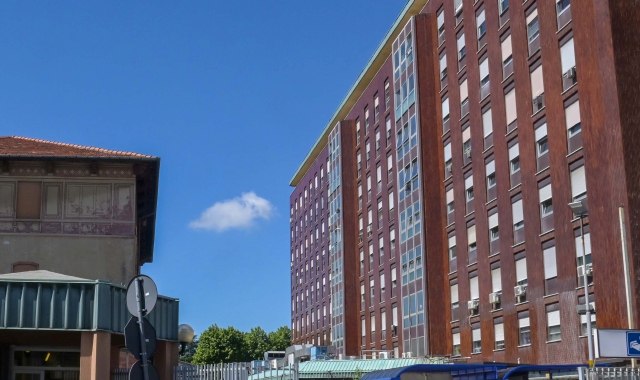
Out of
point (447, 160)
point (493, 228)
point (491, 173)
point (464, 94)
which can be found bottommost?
point (493, 228)

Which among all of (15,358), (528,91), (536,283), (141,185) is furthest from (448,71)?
(15,358)

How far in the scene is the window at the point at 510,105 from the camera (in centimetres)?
4009

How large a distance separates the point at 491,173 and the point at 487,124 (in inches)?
93.7

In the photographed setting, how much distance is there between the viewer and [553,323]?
36375mm

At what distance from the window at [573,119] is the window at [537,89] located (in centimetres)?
220

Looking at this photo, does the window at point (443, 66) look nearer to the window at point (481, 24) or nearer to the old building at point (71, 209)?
the window at point (481, 24)

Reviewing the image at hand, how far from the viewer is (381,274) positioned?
60.4 meters

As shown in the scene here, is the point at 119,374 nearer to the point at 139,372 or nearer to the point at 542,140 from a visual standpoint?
the point at 139,372

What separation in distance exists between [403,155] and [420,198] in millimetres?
4477

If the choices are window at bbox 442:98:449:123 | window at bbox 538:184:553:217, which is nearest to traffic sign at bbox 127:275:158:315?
window at bbox 538:184:553:217

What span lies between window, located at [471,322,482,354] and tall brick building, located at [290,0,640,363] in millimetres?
82

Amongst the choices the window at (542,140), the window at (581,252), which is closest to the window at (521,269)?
the window at (581,252)

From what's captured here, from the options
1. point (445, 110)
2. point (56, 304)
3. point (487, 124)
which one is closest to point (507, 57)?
point (487, 124)

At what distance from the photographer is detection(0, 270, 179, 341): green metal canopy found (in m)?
21.4
